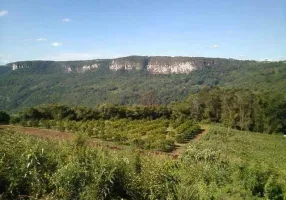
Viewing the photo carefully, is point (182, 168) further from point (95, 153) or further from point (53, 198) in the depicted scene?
point (53, 198)

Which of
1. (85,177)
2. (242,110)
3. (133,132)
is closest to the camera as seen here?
(85,177)

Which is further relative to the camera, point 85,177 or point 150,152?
point 150,152

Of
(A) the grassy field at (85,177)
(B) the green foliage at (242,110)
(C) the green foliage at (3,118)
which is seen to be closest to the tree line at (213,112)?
(B) the green foliage at (242,110)

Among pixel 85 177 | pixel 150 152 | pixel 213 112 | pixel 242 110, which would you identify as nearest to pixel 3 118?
pixel 150 152

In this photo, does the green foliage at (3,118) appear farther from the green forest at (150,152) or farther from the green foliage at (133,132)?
the green foliage at (133,132)

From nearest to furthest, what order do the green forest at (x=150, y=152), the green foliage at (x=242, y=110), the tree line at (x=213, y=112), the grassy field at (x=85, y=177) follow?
the grassy field at (x=85, y=177) → the green forest at (x=150, y=152) → the tree line at (x=213, y=112) → the green foliage at (x=242, y=110)

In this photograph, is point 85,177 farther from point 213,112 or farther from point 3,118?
point 213,112

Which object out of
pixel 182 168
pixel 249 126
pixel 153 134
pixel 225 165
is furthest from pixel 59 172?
pixel 249 126

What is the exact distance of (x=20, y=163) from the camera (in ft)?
35.7

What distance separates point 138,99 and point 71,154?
445 feet

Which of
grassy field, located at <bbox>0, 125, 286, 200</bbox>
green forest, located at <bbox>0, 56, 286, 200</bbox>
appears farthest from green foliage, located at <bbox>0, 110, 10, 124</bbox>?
grassy field, located at <bbox>0, 125, 286, 200</bbox>

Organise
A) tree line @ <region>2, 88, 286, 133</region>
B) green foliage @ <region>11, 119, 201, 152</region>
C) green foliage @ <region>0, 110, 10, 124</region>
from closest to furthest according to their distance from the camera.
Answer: green foliage @ <region>11, 119, 201, 152</region> → green foliage @ <region>0, 110, 10, 124</region> → tree line @ <region>2, 88, 286, 133</region>

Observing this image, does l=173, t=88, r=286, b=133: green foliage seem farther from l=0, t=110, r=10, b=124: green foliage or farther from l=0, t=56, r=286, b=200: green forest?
l=0, t=110, r=10, b=124: green foliage

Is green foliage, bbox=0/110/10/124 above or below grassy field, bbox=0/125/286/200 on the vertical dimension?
below
